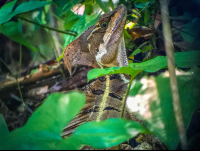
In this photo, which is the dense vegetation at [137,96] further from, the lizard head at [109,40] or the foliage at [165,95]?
the lizard head at [109,40]

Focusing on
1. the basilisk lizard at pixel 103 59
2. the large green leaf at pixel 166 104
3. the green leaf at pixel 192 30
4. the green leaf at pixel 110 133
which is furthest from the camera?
the basilisk lizard at pixel 103 59

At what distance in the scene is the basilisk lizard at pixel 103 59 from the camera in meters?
1.82

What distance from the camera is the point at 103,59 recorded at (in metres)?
2.13

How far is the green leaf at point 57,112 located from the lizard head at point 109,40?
130 cm

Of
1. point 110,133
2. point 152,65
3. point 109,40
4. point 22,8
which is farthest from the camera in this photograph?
point 109,40

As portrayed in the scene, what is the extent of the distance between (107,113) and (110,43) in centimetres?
83

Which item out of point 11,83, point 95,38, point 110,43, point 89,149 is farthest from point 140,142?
point 11,83

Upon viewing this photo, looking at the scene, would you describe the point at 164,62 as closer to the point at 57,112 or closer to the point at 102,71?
the point at 102,71

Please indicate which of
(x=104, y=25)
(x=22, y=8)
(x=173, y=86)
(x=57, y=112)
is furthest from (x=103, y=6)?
(x=57, y=112)

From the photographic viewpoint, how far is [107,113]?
1723 millimetres

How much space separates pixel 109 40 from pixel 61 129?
4.79 ft

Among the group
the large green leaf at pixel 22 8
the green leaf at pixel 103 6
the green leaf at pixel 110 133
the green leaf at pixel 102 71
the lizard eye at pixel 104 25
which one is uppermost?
the large green leaf at pixel 22 8

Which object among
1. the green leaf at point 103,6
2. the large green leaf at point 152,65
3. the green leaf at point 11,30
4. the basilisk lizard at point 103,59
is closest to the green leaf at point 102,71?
the large green leaf at point 152,65

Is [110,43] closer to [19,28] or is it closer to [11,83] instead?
[19,28]
